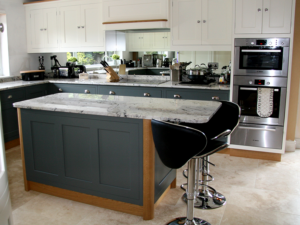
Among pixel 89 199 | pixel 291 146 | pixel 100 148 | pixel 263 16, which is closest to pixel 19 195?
pixel 89 199

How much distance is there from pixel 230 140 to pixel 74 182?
220 centimetres

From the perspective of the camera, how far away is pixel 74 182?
8.60 ft

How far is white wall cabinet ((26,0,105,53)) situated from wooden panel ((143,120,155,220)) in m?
2.89

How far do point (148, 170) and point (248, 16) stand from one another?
2409mm

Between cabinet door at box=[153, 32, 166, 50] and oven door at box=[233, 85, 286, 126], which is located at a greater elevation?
cabinet door at box=[153, 32, 166, 50]

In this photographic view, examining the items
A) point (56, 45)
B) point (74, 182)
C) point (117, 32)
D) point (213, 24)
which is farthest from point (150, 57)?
point (74, 182)

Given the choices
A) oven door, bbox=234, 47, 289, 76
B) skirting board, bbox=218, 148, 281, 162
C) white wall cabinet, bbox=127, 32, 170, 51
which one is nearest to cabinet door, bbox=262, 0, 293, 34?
oven door, bbox=234, 47, 289, 76

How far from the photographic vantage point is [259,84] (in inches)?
141

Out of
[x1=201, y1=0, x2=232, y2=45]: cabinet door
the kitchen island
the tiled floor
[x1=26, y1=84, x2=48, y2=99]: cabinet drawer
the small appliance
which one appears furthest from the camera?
the small appliance

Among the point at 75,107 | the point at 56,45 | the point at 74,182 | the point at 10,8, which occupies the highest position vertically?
the point at 10,8

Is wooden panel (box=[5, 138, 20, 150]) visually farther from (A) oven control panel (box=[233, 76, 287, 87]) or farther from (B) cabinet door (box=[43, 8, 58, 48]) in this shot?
(A) oven control panel (box=[233, 76, 287, 87])

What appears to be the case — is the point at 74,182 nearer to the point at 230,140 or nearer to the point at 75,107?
the point at 75,107

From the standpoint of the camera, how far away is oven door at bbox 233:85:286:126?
3.54 meters

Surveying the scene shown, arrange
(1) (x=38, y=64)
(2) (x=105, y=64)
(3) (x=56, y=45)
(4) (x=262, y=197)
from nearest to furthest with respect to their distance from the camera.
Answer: (4) (x=262, y=197) → (2) (x=105, y=64) → (3) (x=56, y=45) → (1) (x=38, y=64)
